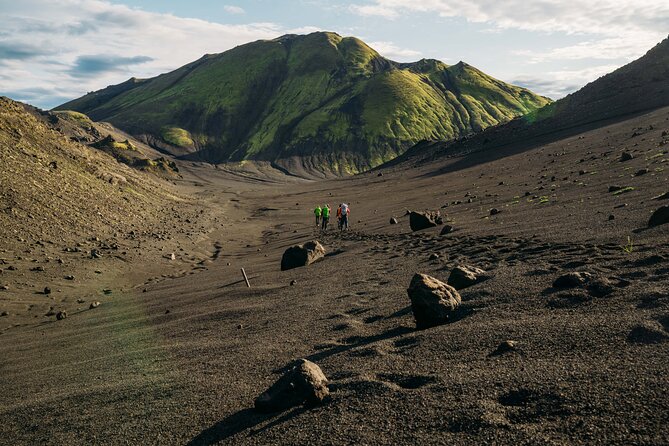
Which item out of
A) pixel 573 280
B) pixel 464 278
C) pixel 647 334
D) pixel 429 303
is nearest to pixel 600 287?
pixel 573 280

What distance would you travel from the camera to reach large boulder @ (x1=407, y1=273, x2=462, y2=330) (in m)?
9.36

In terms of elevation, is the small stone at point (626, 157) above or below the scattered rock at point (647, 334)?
above

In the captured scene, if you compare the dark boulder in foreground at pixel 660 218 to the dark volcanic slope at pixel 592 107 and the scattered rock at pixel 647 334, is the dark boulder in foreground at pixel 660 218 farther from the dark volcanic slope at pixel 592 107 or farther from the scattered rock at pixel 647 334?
the dark volcanic slope at pixel 592 107

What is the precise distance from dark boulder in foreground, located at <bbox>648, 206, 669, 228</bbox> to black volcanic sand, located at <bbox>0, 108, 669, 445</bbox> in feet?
1.73

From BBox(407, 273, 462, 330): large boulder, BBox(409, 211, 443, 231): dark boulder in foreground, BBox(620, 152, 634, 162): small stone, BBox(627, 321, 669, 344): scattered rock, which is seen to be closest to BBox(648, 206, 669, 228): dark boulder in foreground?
BBox(627, 321, 669, 344): scattered rock

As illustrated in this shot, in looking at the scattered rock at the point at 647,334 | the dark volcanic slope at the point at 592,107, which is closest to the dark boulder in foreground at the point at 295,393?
the scattered rock at the point at 647,334

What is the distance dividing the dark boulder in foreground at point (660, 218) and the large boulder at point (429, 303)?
8.13 meters

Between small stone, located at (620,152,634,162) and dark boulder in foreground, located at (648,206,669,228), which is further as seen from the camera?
small stone, located at (620,152,634,162)

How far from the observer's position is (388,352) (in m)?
8.42

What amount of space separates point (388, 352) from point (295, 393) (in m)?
2.18

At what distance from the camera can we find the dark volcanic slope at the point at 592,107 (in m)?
68.6

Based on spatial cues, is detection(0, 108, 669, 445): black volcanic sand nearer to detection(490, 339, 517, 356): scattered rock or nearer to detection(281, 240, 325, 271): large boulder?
detection(490, 339, 517, 356): scattered rock

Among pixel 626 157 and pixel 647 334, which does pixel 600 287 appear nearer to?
pixel 647 334

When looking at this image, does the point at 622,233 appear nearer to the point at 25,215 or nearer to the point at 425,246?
the point at 425,246
